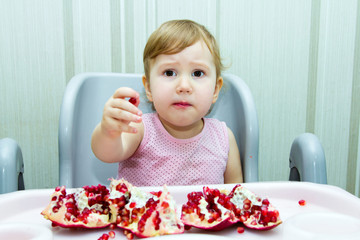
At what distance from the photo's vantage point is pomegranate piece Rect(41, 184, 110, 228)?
1.28ft

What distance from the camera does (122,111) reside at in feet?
1.74

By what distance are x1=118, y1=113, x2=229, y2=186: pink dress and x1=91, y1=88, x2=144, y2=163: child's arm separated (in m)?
0.03

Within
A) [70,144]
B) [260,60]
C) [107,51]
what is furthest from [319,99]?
[70,144]

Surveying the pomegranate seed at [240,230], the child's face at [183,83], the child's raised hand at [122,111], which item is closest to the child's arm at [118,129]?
the child's raised hand at [122,111]

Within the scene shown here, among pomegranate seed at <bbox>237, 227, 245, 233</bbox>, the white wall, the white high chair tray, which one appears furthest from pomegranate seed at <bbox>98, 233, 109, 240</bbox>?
the white wall

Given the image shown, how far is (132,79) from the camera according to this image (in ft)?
3.05

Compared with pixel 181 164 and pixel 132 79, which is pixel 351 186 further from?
pixel 132 79

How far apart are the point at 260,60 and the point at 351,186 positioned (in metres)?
0.57

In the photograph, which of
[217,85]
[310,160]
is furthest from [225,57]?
[310,160]

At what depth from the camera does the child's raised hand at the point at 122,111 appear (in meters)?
0.52

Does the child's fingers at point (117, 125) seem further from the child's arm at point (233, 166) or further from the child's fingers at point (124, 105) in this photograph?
the child's arm at point (233, 166)

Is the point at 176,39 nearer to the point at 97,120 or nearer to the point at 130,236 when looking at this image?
the point at 97,120

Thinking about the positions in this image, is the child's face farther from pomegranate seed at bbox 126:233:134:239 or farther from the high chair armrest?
pomegranate seed at bbox 126:233:134:239

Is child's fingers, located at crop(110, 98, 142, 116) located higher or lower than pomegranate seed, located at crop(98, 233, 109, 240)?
higher
